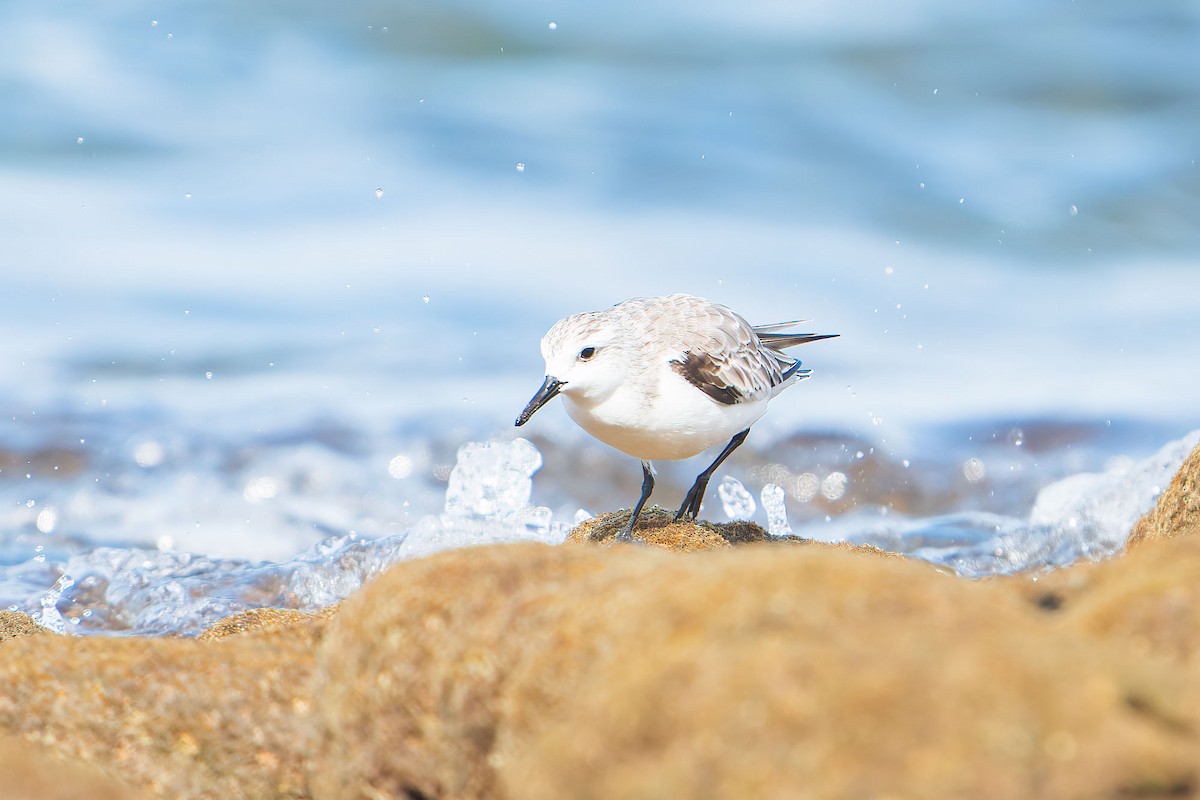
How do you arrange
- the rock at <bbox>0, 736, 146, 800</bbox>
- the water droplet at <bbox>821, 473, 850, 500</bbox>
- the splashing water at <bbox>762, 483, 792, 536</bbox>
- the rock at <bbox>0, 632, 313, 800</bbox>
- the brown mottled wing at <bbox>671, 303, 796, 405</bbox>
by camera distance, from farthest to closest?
the water droplet at <bbox>821, 473, 850, 500</bbox>
the splashing water at <bbox>762, 483, 792, 536</bbox>
the brown mottled wing at <bbox>671, 303, 796, 405</bbox>
the rock at <bbox>0, 632, 313, 800</bbox>
the rock at <bbox>0, 736, 146, 800</bbox>

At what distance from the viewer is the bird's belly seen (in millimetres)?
5344

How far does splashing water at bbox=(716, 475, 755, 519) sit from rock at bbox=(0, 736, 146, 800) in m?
7.27

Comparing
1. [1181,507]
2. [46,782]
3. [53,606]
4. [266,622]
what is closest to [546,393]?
[266,622]

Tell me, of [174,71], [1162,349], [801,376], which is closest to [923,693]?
[801,376]

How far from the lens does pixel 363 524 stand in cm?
960

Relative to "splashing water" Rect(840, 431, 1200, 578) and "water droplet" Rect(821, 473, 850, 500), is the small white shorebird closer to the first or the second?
"splashing water" Rect(840, 431, 1200, 578)

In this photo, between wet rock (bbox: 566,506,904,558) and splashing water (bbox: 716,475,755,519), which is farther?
splashing water (bbox: 716,475,755,519)

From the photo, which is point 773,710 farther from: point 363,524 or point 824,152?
point 824,152

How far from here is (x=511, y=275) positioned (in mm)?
14102

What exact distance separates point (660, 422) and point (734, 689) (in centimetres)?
371

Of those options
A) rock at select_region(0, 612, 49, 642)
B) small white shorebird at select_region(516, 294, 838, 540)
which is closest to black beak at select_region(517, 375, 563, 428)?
small white shorebird at select_region(516, 294, 838, 540)

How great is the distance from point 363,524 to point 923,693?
834 cm

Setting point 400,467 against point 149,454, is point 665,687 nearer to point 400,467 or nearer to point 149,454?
point 400,467

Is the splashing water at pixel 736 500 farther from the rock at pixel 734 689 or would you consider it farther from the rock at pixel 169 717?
the rock at pixel 734 689
